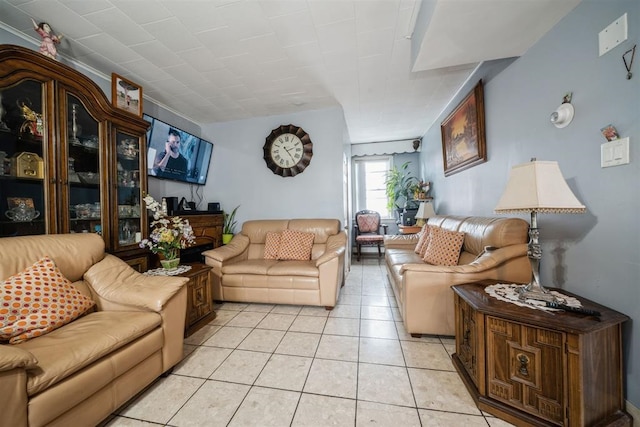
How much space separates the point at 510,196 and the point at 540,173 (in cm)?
17

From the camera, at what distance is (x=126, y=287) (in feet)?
5.23

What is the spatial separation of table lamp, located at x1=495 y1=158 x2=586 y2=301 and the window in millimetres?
4277

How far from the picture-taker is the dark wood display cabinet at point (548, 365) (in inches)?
39.4

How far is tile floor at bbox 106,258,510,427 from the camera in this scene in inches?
48.4

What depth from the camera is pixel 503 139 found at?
2.14 meters

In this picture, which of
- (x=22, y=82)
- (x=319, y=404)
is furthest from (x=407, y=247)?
(x=22, y=82)

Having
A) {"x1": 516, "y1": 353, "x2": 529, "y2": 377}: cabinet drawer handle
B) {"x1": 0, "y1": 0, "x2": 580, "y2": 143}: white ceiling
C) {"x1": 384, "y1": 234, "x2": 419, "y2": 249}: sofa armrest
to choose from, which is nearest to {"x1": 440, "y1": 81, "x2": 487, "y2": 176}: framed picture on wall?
{"x1": 0, "y1": 0, "x2": 580, "y2": 143}: white ceiling

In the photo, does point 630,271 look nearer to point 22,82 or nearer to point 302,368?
point 302,368

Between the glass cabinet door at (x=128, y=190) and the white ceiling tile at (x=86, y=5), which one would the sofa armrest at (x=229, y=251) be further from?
the white ceiling tile at (x=86, y=5)

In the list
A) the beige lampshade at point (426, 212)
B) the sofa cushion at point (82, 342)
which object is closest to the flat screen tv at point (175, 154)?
the sofa cushion at point (82, 342)

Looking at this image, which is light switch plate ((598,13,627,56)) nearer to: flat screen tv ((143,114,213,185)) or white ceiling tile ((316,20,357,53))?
white ceiling tile ((316,20,357,53))

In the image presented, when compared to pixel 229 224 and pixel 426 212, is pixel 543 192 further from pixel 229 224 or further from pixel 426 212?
pixel 229 224

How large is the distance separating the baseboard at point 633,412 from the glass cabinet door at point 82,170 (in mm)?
3665

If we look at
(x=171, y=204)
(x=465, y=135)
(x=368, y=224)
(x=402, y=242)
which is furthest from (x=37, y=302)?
(x=368, y=224)
